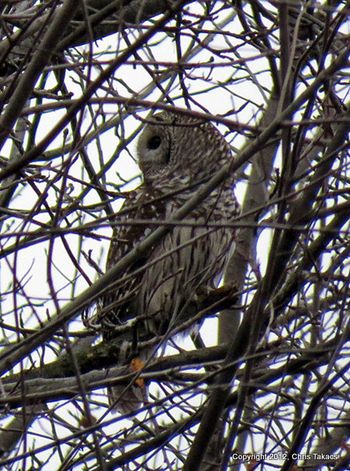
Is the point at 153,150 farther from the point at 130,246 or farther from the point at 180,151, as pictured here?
the point at 130,246

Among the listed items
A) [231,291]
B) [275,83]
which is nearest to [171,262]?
[231,291]

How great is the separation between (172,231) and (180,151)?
1150mm

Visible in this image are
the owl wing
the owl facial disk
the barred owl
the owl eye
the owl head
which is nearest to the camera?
the owl wing

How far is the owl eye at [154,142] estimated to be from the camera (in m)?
6.90

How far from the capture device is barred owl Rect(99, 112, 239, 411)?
560 centimetres

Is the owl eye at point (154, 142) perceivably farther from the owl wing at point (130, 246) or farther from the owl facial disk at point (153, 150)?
the owl wing at point (130, 246)

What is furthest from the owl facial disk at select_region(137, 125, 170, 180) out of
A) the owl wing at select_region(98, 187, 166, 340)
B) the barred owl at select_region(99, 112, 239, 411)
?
the owl wing at select_region(98, 187, 166, 340)

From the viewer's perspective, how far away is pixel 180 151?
261 inches

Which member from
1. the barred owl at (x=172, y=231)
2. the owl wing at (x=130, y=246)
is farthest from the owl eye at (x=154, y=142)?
the owl wing at (x=130, y=246)

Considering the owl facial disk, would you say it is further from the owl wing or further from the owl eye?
the owl wing

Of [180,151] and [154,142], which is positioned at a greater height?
[154,142]

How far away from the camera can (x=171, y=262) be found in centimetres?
595

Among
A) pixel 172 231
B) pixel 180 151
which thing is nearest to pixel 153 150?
pixel 180 151

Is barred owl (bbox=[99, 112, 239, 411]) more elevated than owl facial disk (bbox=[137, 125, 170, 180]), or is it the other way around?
owl facial disk (bbox=[137, 125, 170, 180])
